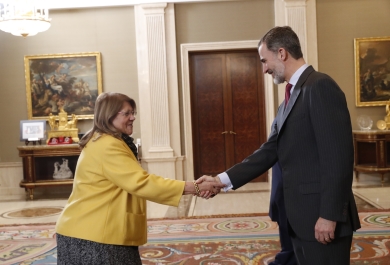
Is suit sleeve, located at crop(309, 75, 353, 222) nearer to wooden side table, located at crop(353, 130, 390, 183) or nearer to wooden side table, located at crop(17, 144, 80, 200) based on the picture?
wooden side table, located at crop(353, 130, 390, 183)

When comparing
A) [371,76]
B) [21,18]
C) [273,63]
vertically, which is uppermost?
[21,18]

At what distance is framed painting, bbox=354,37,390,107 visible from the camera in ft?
32.1

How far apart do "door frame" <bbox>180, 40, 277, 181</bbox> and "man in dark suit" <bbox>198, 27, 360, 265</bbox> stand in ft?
24.0

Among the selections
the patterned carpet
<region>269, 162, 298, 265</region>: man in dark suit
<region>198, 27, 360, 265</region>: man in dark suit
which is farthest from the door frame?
<region>198, 27, 360, 265</region>: man in dark suit

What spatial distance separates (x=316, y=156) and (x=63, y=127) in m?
7.87

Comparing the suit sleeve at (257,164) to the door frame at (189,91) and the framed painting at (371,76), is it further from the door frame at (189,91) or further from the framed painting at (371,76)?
the framed painting at (371,76)

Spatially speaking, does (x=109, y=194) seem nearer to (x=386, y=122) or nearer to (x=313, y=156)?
(x=313, y=156)

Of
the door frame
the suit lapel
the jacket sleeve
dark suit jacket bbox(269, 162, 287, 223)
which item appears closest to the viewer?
the suit lapel

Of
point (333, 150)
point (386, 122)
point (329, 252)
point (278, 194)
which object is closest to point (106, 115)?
point (333, 150)

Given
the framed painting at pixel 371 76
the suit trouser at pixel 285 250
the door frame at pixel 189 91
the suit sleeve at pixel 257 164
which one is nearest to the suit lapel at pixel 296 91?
the suit sleeve at pixel 257 164

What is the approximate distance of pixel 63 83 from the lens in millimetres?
9977

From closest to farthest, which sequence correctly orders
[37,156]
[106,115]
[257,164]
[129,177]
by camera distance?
[129,177], [106,115], [257,164], [37,156]

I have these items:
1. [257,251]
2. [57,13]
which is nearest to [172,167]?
[57,13]

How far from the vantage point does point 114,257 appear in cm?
280
